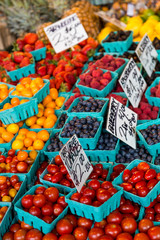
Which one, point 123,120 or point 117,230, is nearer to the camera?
point 117,230

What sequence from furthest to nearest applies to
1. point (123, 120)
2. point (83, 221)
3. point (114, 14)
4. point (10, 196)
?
point (114, 14) < point (123, 120) < point (10, 196) < point (83, 221)

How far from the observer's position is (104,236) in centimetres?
145

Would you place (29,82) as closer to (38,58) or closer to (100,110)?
(100,110)

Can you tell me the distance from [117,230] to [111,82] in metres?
1.54

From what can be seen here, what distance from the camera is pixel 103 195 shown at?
5.14 feet

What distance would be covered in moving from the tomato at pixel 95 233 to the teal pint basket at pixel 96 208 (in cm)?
6

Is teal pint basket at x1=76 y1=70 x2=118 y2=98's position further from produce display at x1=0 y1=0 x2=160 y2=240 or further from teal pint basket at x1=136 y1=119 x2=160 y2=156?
teal pint basket at x1=136 y1=119 x2=160 y2=156

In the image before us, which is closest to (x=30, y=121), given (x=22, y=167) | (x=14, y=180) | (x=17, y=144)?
(x=17, y=144)

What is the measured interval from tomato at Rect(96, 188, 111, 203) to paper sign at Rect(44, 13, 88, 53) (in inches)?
92.1

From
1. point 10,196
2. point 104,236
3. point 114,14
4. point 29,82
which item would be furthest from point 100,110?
point 114,14

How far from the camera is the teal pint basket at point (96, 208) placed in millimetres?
1512

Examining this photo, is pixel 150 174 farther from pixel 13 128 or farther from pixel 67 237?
pixel 13 128

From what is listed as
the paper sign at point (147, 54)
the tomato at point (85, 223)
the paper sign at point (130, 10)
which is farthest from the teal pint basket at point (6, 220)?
the paper sign at point (130, 10)

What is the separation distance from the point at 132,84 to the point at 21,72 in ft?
4.39
